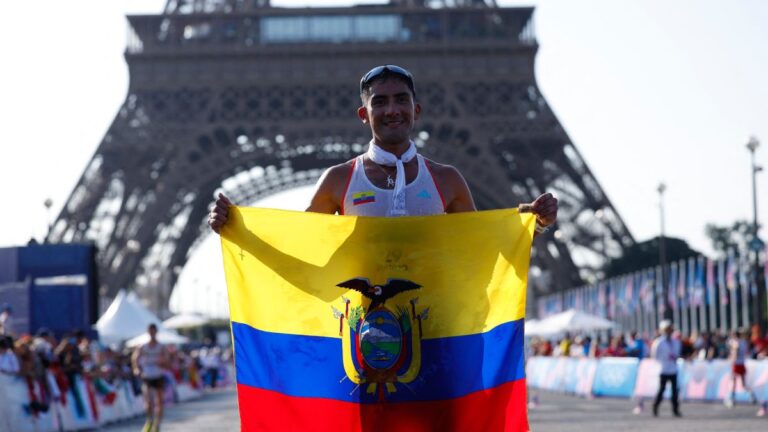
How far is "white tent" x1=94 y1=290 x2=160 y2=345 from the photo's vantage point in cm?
4000

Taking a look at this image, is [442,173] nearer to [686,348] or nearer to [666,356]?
[666,356]

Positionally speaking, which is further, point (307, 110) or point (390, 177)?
point (307, 110)

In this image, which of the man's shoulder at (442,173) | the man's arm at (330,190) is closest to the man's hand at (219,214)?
the man's arm at (330,190)

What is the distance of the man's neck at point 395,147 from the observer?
6.01 m

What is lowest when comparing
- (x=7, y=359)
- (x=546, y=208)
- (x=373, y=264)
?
(x=7, y=359)

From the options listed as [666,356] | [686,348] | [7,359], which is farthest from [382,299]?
[686,348]

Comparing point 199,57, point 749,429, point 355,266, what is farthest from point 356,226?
point 199,57

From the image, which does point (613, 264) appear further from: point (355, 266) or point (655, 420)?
point (355, 266)

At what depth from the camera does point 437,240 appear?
5754mm

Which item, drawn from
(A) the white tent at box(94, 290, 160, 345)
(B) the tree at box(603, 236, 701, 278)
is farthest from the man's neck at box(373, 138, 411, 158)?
(B) the tree at box(603, 236, 701, 278)

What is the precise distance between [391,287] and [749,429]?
14.4 m

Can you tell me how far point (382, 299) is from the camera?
5594 mm

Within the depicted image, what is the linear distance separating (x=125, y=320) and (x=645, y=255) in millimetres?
39563

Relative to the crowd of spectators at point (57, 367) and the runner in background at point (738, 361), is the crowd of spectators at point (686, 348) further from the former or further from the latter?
the crowd of spectators at point (57, 367)
